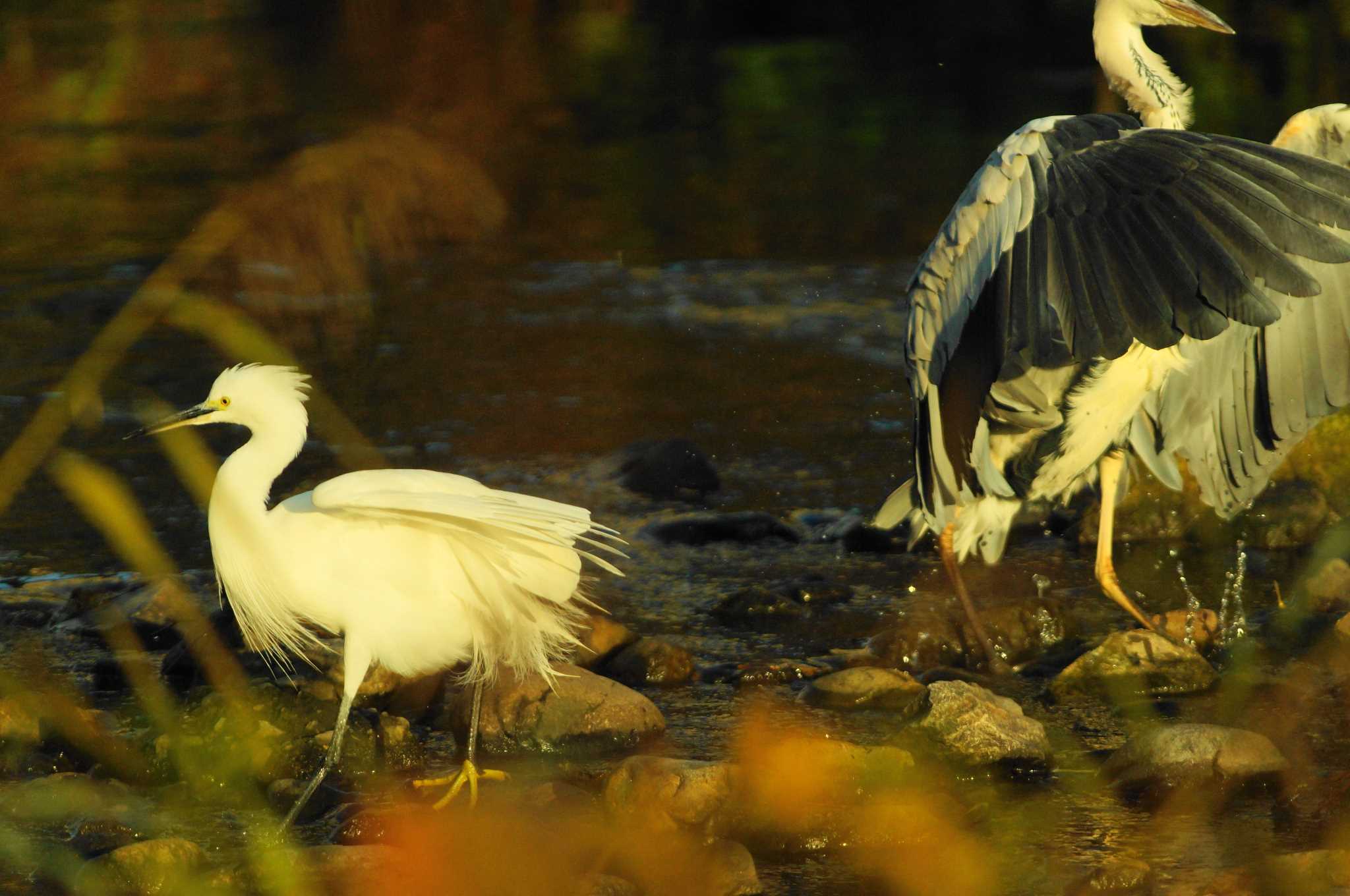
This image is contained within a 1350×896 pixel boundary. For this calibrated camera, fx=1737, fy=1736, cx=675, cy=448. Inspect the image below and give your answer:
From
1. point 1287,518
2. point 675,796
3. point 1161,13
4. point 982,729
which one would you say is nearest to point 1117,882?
point 982,729

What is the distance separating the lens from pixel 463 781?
14.0ft

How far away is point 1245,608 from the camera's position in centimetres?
537

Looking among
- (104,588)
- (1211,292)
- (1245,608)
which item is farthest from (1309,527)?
(104,588)

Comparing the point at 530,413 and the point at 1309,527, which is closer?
the point at 1309,527

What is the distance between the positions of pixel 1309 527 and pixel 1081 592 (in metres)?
0.92

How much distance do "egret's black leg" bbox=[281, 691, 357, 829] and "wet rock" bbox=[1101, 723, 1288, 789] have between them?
1880 millimetres

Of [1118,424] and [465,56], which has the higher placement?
[465,56]

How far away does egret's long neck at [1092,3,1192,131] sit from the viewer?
5.27 meters

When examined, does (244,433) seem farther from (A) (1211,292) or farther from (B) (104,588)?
(A) (1211,292)

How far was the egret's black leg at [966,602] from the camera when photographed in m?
5.03

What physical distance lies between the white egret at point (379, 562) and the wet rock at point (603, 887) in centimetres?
69

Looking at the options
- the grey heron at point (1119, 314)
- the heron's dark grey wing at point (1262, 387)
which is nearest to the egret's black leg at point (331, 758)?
the grey heron at point (1119, 314)

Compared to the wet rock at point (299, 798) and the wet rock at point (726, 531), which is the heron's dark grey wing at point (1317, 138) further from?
the wet rock at point (299, 798)

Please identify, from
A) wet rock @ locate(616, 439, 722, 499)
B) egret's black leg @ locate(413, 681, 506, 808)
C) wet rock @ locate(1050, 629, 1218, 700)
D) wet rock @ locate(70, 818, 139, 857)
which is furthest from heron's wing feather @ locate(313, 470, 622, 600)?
wet rock @ locate(616, 439, 722, 499)
